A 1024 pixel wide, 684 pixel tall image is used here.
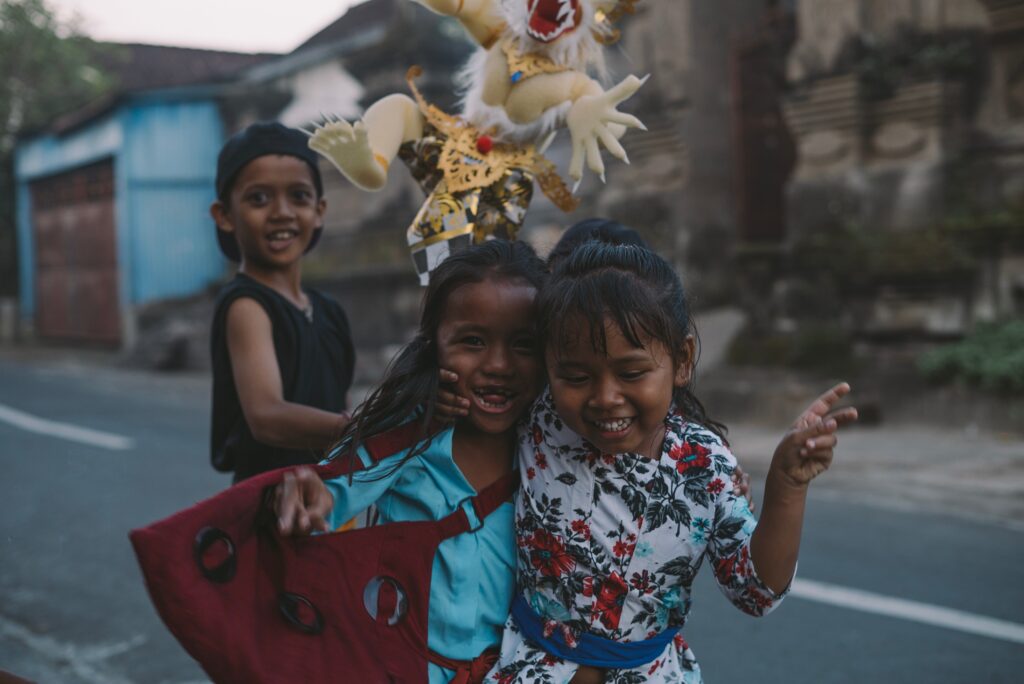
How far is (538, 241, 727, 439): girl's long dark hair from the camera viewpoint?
167cm

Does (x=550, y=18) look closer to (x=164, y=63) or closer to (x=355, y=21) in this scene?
(x=355, y=21)

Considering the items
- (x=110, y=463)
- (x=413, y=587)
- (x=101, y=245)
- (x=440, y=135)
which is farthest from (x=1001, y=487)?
(x=101, y=245)

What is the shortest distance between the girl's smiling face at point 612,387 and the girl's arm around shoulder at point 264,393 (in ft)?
1.88

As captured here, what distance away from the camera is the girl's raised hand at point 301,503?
5.35 feet

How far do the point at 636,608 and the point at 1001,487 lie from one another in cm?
509

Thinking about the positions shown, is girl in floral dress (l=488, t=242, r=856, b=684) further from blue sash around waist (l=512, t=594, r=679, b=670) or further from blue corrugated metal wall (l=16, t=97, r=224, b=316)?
blue corrugated metal wall (l=16, t=97, r=224, b=316)

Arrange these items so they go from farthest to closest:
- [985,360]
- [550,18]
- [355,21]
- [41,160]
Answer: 1. [41,160]
2. [355,21]
3. [985,360]
4. [550,18]

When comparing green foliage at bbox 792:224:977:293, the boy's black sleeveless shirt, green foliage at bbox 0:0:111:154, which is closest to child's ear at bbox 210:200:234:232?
the boy's black sleeveless shirt

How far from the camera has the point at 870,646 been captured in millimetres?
3902

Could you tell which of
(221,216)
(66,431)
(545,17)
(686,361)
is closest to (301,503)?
(686,361)

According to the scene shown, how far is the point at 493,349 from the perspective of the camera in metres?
1.83

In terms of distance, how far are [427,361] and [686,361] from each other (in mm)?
491

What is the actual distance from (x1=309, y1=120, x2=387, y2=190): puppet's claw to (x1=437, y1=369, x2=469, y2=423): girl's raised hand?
0.64 m

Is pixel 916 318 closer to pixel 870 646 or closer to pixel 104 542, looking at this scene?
pixel 870 646
